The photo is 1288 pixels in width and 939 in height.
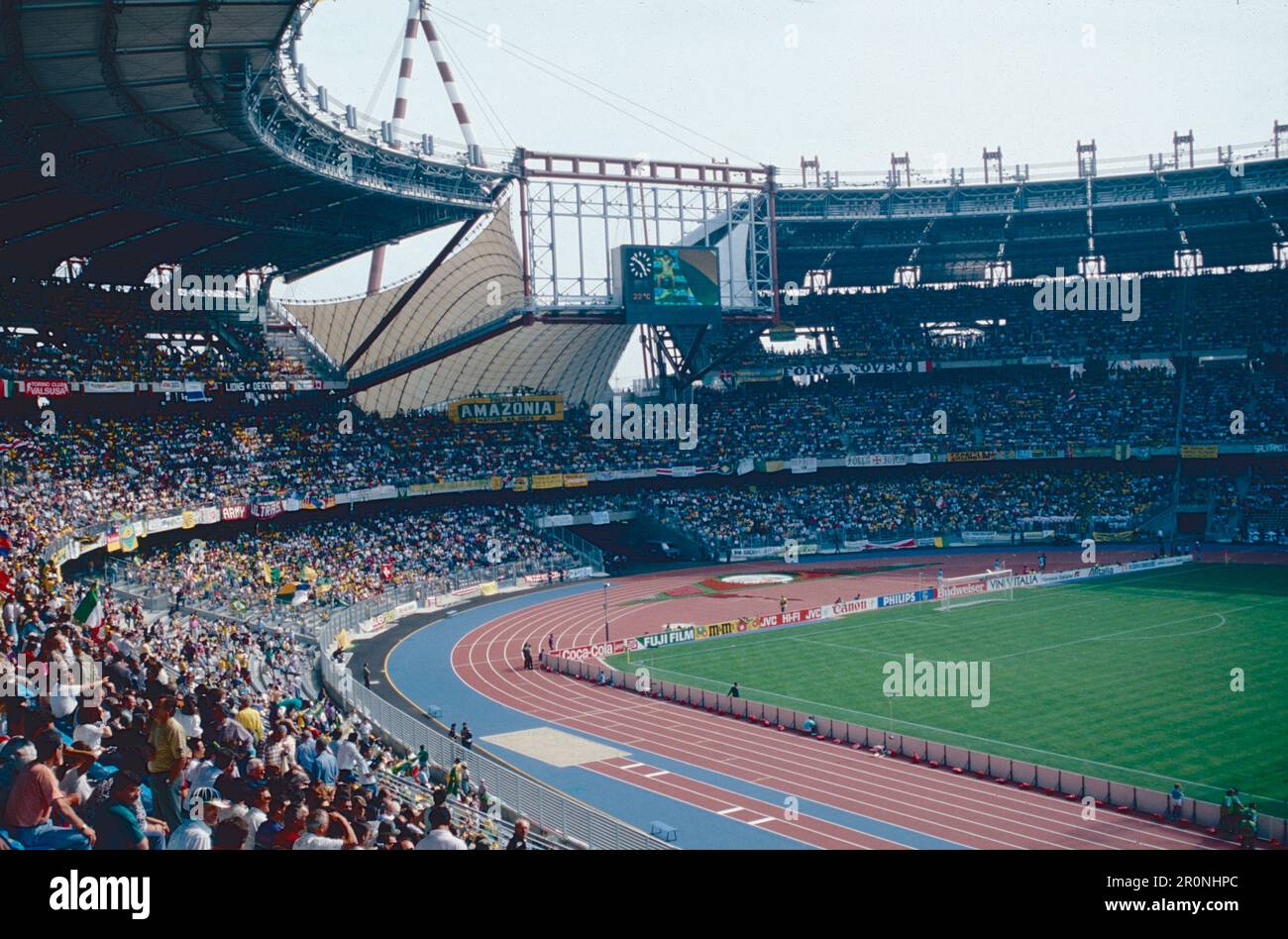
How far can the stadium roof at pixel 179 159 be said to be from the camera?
87.4 feet

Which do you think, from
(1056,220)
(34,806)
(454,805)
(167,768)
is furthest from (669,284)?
(34,806)

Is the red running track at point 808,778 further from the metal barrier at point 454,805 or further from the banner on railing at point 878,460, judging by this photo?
the banner on railing at point 878,460

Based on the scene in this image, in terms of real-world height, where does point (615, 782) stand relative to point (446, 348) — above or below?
below

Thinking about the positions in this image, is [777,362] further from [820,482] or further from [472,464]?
[472,464]

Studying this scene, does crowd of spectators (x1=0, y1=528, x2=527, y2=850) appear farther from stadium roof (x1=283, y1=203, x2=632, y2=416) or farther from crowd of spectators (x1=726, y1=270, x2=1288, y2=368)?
crowd of spectators (x1=726, y1=270, x2=1288, y2=368)

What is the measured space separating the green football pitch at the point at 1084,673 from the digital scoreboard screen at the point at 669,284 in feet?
61.4

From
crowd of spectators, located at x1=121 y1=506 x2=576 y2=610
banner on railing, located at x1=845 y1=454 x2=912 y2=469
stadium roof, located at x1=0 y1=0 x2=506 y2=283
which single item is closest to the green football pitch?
crowd of spectators, located at x1=121 y1=506 x2=576 y2=610

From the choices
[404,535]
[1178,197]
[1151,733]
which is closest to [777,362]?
[1178,197]

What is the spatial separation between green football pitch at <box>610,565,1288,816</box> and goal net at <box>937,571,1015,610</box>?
0.73 meters

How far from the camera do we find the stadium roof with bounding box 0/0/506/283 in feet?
87.4

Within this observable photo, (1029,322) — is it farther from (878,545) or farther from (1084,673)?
(1084,673)

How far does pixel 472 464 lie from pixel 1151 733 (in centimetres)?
4259

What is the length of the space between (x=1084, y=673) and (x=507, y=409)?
42.5 metres

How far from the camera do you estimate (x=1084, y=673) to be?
111 feet
